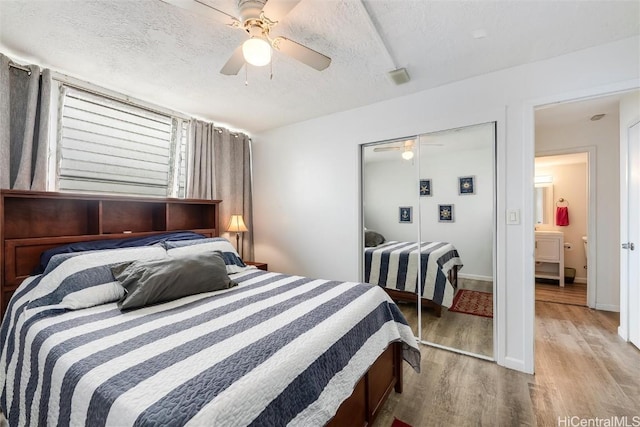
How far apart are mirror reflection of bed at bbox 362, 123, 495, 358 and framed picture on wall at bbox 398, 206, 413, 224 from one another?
0.03 ft

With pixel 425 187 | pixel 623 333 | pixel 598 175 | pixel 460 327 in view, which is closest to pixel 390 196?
pixel 425 187

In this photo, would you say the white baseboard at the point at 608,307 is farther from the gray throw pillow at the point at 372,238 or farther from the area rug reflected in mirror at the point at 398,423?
the area rug reflected in mirror at the point at 398,423

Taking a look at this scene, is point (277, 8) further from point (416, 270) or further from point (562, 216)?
point (562, 216)

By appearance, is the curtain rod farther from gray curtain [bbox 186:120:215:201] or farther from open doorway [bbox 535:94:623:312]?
open doorway [bbox 535:94:623:312]

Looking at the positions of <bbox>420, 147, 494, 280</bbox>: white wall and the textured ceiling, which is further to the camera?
<bbox>420, 147, 494, 280</bbox>: white wall

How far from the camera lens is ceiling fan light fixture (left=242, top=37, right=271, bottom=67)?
55.2 inches

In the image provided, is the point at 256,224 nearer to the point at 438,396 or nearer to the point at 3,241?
the point at 3,241

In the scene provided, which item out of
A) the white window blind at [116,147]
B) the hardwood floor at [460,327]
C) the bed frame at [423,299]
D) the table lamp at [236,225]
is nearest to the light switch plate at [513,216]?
the hardwood floor at [460,327]

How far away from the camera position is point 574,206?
4.58 m

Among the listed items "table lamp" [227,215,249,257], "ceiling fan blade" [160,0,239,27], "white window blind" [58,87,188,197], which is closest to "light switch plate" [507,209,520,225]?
"ceiling fan blade" [160,0,239,27]

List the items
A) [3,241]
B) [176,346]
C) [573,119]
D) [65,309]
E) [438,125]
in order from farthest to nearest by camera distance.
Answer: [573,119] < [438,125] < [3,241] < [65,309] < [176,346]

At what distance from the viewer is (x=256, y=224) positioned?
153 inches

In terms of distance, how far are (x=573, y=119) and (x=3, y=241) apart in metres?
5.63

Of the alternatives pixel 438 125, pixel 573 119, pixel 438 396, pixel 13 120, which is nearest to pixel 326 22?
pixel 438 125
